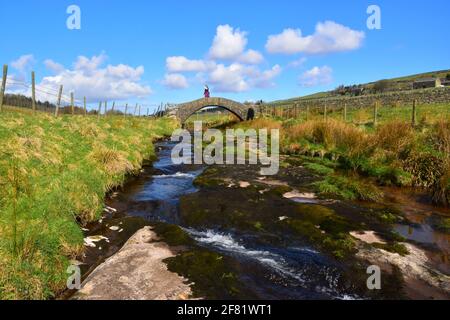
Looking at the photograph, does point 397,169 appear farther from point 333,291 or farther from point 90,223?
point 90,223

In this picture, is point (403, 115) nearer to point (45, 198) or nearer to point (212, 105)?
point (212, 105)

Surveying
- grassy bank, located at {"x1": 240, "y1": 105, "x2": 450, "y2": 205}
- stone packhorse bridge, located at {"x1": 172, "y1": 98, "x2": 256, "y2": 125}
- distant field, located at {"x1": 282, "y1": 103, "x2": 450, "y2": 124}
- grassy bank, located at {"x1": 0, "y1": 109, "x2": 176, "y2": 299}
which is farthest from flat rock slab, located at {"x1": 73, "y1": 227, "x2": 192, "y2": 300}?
stone packhorse bridge, located at {"x1": 172, "y1": 98, "x2": 256, "y2": 125}

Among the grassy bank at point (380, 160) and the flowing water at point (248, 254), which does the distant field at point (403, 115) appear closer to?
the grassy bank at point (380, 160)

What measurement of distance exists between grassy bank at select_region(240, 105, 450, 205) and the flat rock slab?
24.2 ft

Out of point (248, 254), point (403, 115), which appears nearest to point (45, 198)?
point (248, 254)

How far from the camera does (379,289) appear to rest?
6.05m

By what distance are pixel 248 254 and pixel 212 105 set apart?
145 ft

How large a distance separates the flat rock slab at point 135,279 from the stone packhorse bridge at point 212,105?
1594 inches

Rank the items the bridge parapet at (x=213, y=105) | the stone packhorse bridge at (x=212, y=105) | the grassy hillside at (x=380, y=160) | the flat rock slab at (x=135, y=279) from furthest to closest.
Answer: the bridge parapet at (x=213, y=105), the stone packhorse bridge at (x=212, y=105), the grassy hillside at (x=380, y=160), the flat rock slab at (x=135, y=279)

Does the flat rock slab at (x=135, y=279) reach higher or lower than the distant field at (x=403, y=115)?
lower

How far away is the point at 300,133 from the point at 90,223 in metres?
16.9

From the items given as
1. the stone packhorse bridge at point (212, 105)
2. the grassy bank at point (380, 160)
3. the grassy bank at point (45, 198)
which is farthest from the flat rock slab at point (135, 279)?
the stone packhorse bridge at point (212, 105)

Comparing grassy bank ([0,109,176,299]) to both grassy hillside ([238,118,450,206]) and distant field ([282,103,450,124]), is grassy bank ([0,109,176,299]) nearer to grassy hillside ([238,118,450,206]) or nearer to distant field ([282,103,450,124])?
grassy hillside ([238,118,450,206])

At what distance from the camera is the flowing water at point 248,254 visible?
6047mm
